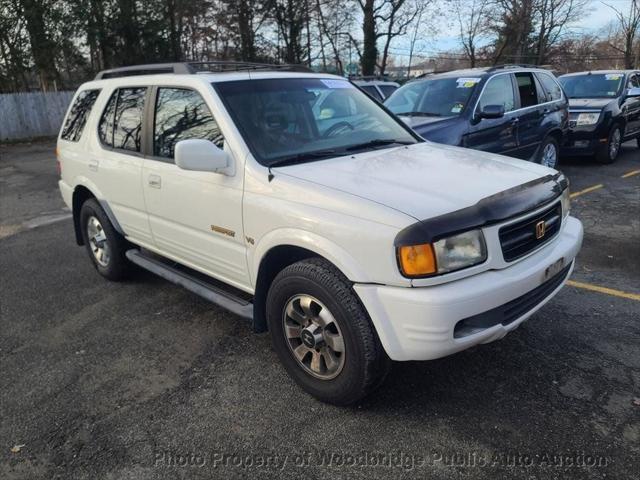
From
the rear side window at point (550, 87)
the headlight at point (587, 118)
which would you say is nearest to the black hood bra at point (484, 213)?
the rear side window at point (550, 87)

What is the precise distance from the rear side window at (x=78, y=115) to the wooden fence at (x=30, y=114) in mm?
16663

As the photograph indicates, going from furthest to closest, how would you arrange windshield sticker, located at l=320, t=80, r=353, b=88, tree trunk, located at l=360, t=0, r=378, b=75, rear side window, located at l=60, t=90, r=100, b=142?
tree trunk, located at l=360, t=0, r=378, b=75 < rear side window, located at l=60, t=90, r=100, b=142 < windshield sticker, located at l=320, t=80, r=353, b=88

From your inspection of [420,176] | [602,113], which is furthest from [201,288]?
[602,113]

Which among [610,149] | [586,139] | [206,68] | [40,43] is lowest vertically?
[610,149]

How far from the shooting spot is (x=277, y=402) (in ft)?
10.1

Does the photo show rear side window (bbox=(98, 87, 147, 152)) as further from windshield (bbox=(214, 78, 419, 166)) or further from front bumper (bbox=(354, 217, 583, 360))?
front bumper (bbox=(354, 217, 583, 360))

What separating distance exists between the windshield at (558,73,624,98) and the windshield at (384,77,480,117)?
16.6ft

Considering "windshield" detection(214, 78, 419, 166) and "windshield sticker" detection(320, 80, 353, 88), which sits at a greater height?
"windshield sticker" detection(320, 80, 353, 88)

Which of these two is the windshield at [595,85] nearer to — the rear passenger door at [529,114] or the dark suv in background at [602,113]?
the dark suv in background at [602,113]

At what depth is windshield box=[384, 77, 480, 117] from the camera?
715cm

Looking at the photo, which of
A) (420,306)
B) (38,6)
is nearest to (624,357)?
(420,306)

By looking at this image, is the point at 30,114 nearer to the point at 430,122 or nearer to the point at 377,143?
the point at 430,122

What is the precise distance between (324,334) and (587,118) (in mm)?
9087

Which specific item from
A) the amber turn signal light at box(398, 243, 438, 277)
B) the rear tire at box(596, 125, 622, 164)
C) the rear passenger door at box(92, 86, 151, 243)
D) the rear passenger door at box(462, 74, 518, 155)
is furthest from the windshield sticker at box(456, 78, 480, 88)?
the amber turn signal light at box(398, 243, 438, 277)
